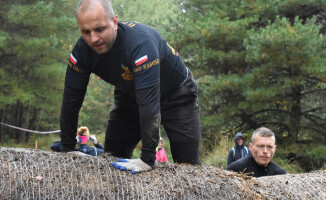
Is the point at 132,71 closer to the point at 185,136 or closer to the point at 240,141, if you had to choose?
the point at 185,136

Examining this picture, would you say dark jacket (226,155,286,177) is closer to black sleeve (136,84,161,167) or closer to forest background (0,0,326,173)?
Result: black sleeve (136,84,161,167)

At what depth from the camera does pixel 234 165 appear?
4.36m

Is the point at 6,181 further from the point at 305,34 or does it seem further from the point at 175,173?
the point at 305,34

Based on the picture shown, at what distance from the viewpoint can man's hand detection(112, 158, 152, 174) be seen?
2.85m

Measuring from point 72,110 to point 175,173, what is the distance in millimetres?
1025

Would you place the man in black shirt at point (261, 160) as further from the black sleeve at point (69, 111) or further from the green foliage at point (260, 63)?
the green foliage at point (260, 63)

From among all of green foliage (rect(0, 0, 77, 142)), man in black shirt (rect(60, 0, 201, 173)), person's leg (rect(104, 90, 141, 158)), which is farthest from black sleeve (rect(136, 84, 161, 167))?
green foliage (rect(0, 0, 77, 142))

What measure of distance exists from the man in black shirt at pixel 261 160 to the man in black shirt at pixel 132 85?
0.92 meters

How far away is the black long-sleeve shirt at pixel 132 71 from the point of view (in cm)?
284

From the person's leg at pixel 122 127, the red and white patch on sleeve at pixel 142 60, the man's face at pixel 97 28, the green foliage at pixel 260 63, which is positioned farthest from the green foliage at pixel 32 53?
the red and white patch on sleeve at pixel 142 60

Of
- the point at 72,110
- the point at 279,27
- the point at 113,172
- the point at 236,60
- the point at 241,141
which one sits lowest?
the point at 241,141

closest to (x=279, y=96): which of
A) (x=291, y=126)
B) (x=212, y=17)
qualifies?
(x=291, y=126)

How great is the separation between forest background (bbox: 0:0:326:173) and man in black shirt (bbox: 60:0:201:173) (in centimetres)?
643

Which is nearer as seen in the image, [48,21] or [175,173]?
[175,173]
